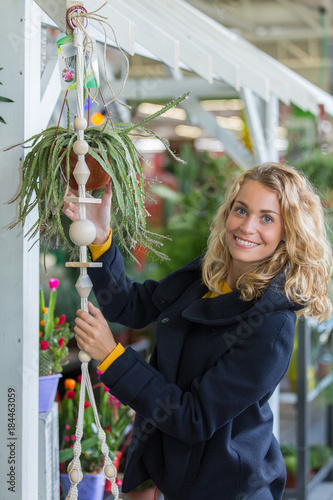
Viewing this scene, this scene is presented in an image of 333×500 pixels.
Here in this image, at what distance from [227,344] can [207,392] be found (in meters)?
0.13

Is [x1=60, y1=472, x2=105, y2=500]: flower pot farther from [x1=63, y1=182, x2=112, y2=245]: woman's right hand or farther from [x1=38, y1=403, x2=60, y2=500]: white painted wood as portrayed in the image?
[x1=63, y1=182, x2=112, y2=245]: woman's right hand

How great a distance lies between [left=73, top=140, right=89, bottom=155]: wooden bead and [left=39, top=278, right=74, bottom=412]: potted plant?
2.44 feet

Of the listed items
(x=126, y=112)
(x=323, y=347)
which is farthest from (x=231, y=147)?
(x=323, y=347)

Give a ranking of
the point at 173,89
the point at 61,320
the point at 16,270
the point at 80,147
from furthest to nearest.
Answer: the point at 173,89
the point at 61,320
the point at 16,270
the point at 80,147

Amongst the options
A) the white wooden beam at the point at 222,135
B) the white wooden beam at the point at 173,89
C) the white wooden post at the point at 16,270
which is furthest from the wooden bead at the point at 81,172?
the white wooden beam at the point at 173,89

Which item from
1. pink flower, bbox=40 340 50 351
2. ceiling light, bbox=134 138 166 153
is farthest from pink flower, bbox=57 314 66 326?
ceiling light, bbox=134 138 166 153

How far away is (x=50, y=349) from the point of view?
2154 mm

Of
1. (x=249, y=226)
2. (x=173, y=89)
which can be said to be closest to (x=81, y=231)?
(x=249, y=226)

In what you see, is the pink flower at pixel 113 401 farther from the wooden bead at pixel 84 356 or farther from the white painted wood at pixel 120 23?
the white painted wood at pixel 120 23

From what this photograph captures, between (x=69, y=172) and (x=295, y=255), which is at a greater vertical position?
(x=69, y=172)

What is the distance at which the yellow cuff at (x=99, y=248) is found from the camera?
179 centimetres

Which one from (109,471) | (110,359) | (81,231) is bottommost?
(109,471)

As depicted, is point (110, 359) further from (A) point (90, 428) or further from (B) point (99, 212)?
(A) point (90, 428)

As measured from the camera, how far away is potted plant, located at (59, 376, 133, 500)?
2179 mm
